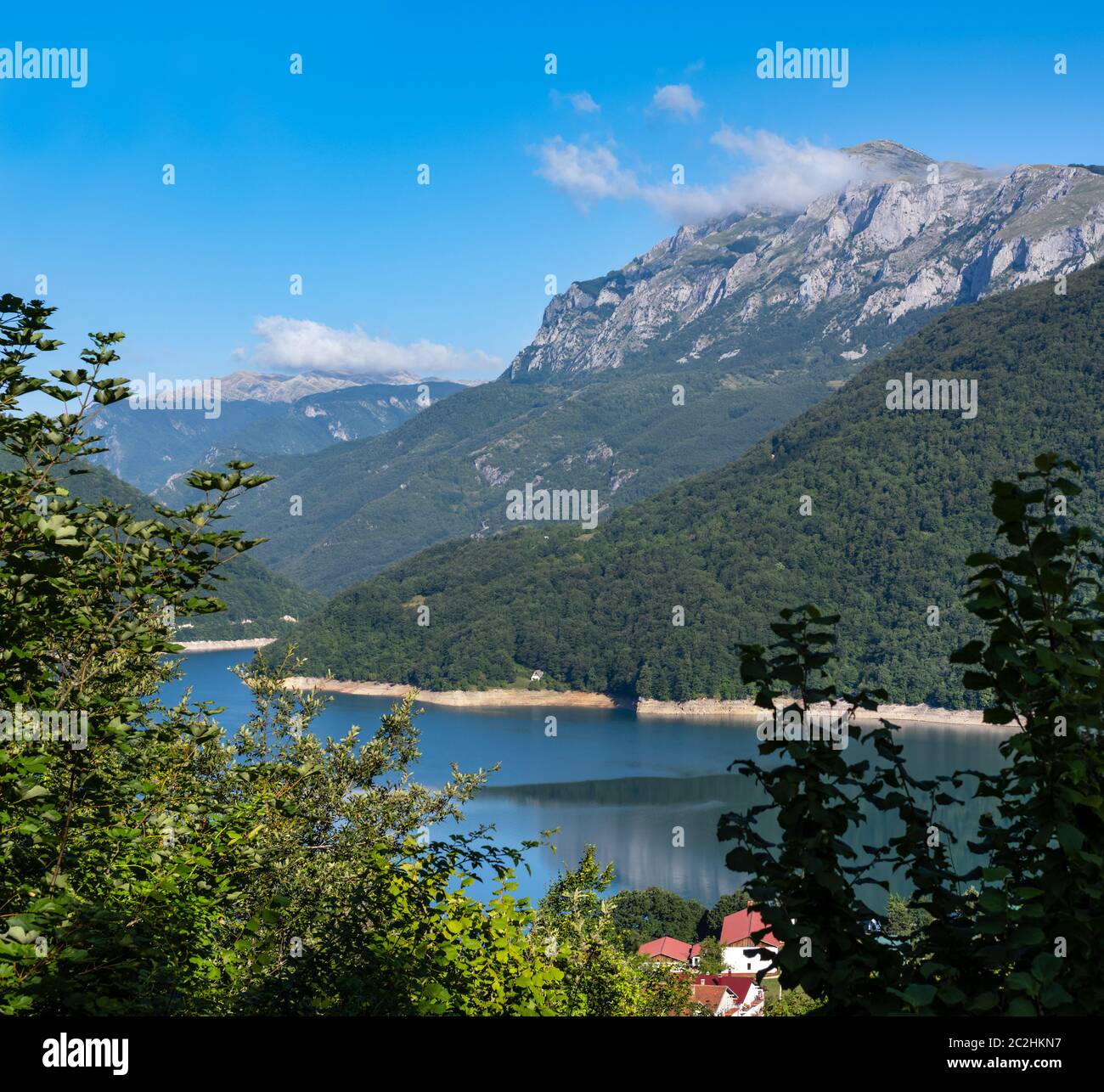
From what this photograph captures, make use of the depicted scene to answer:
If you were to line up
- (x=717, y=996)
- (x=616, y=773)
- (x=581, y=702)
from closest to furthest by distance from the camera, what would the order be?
(x=717, y=996) → (x=616, y=773) → (x=581, y=702)

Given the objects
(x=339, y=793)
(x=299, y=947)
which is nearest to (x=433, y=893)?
(x=299, y=947)

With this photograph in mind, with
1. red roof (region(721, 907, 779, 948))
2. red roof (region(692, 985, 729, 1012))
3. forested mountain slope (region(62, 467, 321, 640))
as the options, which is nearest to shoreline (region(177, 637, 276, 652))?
forested mountain slope (region(62, 467, 321, 640))

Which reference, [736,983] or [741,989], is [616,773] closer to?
[741,989]

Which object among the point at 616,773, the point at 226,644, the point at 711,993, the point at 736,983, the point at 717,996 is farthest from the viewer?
the point at 226,644

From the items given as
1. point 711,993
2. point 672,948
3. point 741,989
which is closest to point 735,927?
point 672,948

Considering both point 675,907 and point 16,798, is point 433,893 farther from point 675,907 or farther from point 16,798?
point 675,907

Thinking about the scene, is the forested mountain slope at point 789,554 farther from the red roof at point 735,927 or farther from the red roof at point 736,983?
the red roof at point 736,983

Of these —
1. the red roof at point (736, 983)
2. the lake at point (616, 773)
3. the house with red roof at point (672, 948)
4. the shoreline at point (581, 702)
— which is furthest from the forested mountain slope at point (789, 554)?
the red roof at point (736, 983)
